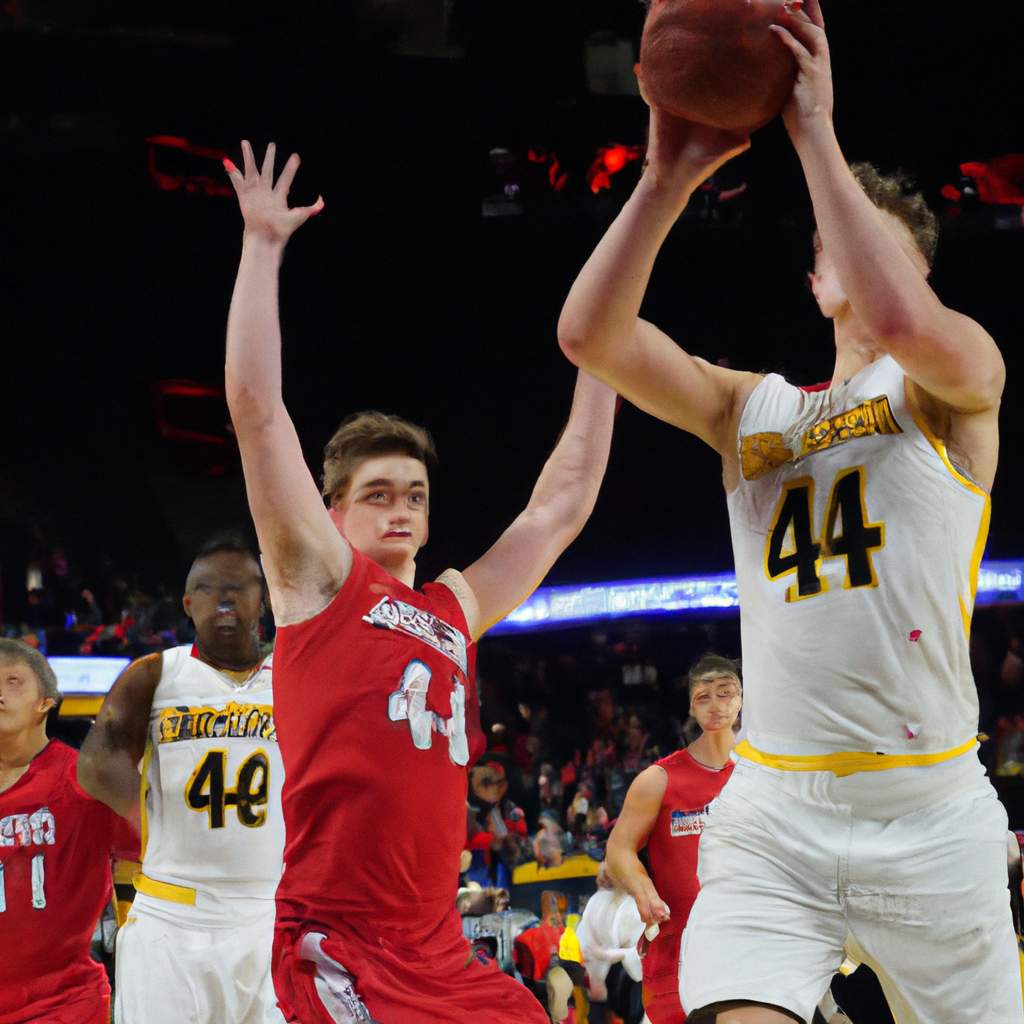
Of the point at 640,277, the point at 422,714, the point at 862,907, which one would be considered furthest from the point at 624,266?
the point at 862,907

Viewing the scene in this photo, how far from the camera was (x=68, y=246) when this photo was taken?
15.0 m

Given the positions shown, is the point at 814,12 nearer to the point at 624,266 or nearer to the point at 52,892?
the point at 624,266

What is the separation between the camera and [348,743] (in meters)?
2.54

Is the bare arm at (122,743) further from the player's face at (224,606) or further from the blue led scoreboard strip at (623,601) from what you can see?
the blue led scoreboard strip at (623,601)

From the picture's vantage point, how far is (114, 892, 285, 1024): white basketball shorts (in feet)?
15.0

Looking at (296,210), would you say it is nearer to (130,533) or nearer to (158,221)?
(158,221)

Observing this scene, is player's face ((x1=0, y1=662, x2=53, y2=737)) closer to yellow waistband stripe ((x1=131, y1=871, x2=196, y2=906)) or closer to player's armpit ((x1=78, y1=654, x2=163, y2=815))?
player's armpit ((x1=78, y1=654, x2=163, y2=815))

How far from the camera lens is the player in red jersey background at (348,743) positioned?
7.97 feet

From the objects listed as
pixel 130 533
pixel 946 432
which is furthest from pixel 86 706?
pixel 946 432

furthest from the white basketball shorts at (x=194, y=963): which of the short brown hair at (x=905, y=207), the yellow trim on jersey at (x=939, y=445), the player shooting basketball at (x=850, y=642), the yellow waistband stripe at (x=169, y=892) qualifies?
the short brown hair at (x=905, y=207)

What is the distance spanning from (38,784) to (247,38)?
10462mm

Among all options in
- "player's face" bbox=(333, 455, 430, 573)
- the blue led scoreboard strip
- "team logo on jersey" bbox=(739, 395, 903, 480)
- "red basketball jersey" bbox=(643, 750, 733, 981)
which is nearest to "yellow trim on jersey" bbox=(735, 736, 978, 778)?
"team logo on jersey" bbox=(739, 395, 903, 480)

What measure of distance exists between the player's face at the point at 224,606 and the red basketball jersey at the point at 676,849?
2.07 m

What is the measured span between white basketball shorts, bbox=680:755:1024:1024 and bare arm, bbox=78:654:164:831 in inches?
123
